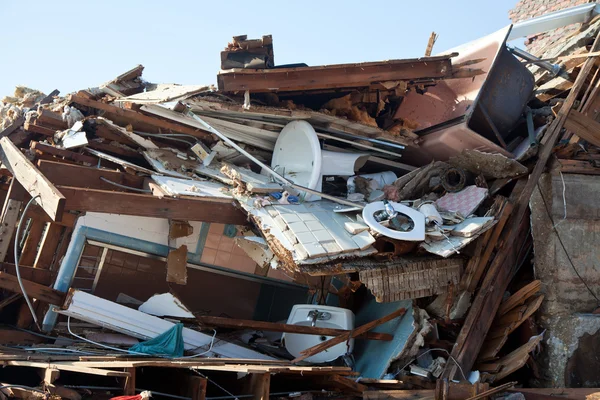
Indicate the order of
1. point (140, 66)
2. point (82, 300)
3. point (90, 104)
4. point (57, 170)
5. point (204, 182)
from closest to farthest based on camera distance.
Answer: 1. point (82, 300)
2. point (57, 170)
3. point (204, 182)
4. point (90, 104)
5. point (140, 66)

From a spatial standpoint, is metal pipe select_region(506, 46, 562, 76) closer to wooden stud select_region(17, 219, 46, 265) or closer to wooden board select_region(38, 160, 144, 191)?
wooden board select_region(38, 160, 144, 191)

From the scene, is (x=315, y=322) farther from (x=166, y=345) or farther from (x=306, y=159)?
(x=306, y=159)

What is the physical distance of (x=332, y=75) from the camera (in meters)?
8.07

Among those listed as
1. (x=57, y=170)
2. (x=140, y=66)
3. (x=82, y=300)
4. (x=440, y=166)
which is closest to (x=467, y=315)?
(x=440, y=166)

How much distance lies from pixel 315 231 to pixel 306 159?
4.71ft

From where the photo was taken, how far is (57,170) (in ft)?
24.6

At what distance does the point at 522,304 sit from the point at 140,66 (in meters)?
8.02

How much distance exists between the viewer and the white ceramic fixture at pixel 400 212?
22.6 feet

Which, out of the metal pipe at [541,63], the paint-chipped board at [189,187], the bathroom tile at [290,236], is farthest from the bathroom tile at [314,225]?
the metal pipe at [541,63]

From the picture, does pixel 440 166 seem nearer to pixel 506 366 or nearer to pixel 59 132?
pixel 506 366

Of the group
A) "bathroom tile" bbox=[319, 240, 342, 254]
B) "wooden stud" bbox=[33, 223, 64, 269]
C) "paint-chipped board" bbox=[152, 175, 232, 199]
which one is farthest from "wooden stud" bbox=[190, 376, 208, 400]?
"wooden stud" bbox=[33, 223, 64, 269]

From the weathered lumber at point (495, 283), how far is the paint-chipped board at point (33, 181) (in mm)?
4736

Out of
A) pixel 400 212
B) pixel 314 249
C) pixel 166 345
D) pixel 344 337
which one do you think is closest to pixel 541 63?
pixel 400 212

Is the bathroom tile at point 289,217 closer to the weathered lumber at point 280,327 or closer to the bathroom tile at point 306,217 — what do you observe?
the bathroom tile at point 306,217
